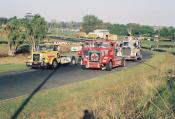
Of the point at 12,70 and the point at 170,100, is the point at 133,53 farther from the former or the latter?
the point at 170,100

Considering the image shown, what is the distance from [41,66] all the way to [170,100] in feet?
44.7

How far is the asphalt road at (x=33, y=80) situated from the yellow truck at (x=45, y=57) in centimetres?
146

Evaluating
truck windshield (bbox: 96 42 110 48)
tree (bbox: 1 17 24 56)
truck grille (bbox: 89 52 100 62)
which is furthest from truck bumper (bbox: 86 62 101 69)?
tree (bbox: 1 17 24 56)

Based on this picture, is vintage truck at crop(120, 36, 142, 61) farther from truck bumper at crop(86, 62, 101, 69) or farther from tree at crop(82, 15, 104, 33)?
tree at crop(82, 15, 104, 33)

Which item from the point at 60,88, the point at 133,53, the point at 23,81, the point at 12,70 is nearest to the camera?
the point at 60,88

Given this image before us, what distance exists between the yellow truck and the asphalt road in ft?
4.78

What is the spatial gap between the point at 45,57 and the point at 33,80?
6.55m

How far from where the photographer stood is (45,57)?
29469 mm

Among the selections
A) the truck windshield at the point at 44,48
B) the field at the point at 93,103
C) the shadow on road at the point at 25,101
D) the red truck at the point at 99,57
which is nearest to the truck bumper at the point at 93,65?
the red truck at the point at 99,57

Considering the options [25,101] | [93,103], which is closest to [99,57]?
[93,103]

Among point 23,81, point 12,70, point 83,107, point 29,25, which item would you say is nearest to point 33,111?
point 83,107

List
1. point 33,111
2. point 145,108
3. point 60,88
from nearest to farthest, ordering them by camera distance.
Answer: point 33,111 → point 145,108 → point 60,88

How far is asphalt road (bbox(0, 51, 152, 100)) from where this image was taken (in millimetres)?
19203

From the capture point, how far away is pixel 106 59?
2961cm
